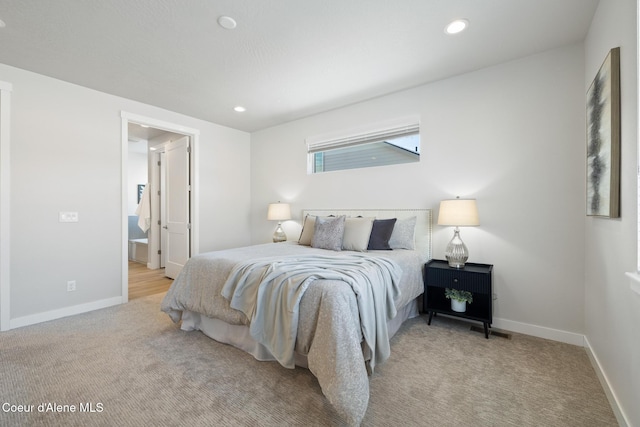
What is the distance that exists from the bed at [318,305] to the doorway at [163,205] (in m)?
1.86

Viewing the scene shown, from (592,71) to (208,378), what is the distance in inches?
142

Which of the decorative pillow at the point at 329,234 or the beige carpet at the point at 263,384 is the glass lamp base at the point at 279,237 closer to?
the decorative pillow at the point at 329,234

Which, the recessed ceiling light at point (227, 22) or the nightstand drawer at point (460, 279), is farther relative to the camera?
the nightstand drawer at point (460, 279)

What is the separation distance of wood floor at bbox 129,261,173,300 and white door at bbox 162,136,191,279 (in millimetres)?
203

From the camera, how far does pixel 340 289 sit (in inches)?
65.6

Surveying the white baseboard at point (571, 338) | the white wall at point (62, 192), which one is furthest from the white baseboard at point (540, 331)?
the white wall at point (62, 192)

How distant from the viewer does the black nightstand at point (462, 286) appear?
242cm

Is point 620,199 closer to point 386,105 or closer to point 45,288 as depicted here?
point 386,105

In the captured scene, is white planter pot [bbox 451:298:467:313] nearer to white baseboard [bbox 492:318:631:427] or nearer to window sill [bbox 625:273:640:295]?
white baseboard [bbox 492:318:631:427]

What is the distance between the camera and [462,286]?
2.51m

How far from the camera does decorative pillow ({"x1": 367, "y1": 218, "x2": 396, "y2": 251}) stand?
300 cm

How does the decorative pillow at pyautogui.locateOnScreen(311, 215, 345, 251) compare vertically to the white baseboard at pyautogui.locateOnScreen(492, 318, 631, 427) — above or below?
above

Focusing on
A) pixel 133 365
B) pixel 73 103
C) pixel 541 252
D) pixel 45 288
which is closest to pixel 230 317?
pixel 133 365

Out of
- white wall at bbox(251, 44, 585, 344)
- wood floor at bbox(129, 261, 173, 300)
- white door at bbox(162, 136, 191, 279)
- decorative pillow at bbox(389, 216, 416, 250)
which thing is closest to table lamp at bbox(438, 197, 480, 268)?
white wall at bbox(251, 44, 585, 344)
